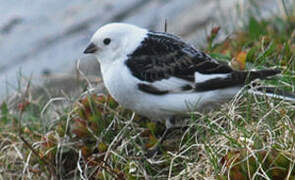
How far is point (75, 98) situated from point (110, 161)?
811 mm

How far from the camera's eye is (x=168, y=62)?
3.94 m

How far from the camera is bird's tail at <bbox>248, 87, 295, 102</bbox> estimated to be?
3578 millimetres

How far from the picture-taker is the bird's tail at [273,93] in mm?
3578

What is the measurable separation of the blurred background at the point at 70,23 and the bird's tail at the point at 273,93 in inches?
118

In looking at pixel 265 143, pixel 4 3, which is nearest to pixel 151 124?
pixel 265 143

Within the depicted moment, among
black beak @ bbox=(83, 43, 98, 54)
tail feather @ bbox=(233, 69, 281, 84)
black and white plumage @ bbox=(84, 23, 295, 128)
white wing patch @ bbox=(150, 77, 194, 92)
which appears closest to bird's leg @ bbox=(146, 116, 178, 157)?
black and white plumage @ bbox=(84, 23, 295, 128)

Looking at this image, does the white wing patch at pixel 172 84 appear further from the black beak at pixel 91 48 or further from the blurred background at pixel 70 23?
the blurred background at pixel 70 23

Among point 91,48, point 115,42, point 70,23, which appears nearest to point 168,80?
point 115,42

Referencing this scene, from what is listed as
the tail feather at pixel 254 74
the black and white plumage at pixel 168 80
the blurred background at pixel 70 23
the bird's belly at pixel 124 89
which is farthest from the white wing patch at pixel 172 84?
the blurred background at pixel 70 23

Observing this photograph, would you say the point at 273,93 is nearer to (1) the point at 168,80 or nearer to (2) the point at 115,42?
(1) the point at 168,80

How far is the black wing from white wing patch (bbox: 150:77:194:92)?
2cm

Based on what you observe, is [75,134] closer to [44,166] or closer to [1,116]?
[44,166]

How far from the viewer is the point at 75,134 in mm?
4215

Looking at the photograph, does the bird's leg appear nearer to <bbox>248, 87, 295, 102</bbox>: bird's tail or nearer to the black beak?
<bbox>248, 87, 295, 102</bbox>: bird's tail
